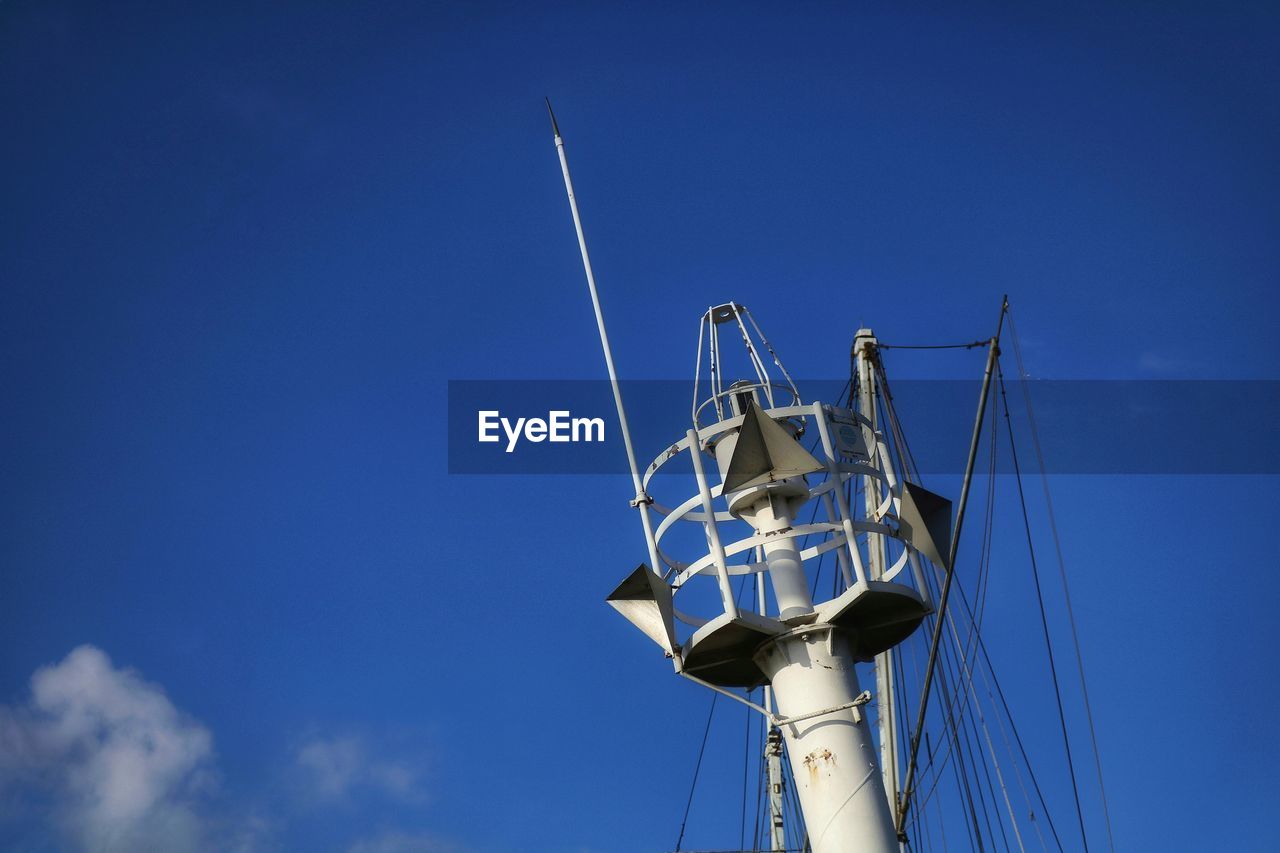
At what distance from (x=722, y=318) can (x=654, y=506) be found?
5.12 meters

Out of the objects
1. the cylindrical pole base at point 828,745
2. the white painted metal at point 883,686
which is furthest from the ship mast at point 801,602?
the white painted metal at point 883,686

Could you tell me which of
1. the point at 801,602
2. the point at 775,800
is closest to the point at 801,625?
the point at 801,602

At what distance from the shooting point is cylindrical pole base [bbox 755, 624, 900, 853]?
17.0 metres

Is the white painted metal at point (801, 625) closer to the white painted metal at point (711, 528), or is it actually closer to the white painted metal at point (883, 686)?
the white painted metal at point (711, 528)

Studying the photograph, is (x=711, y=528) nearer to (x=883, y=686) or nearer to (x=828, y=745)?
(x=828, y=745)

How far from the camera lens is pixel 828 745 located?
17484mm

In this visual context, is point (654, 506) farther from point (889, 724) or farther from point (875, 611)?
point (889, 724)

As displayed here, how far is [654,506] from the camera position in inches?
800

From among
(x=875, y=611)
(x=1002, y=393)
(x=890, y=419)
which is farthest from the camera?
(x=890, y=419)

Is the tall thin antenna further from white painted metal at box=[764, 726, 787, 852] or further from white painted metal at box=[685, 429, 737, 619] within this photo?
white painted metal at box=[764, 726, 787, 852]

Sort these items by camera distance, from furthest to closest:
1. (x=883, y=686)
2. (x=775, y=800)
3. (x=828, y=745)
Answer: (x=775, y=800)
(x=883, y=686)
(x=828, y=745)

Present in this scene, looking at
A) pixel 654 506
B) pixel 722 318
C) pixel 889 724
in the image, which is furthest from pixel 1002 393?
pixel 889 724

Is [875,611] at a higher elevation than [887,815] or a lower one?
higher

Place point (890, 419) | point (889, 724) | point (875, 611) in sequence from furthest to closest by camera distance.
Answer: point (890, 419), point (889, 724), point (875, 611)
